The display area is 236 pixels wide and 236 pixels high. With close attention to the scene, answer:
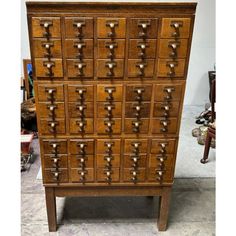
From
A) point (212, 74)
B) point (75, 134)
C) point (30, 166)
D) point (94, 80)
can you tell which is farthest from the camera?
Answer: point (212, 74)

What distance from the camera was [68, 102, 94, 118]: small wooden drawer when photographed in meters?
1.64

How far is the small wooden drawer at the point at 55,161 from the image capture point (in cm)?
175

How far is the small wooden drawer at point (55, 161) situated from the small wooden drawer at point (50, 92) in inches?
13.3

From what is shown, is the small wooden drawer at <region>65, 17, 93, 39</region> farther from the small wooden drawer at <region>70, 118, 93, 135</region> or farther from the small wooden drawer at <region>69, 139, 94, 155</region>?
the small wooden drawer at <region>69, 139, 94, 155</region>

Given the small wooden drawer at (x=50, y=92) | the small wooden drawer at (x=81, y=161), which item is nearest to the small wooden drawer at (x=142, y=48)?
the small wooden drawer at (x=50, y=92)

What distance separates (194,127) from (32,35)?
8.34 feet

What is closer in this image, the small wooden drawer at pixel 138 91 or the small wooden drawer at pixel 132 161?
the small wooden drawer at pixel 138 91

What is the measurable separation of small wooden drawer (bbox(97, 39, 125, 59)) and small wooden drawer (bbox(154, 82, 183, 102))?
261mm

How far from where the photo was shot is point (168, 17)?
150 cm

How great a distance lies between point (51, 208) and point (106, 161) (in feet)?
1.58

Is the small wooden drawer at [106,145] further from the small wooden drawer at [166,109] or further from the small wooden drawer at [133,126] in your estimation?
the small wooden drawer at [166,109]

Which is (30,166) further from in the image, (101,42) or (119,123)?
(101,42)

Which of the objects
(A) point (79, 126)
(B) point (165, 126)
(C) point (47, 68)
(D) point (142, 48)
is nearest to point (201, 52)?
(B) point (165, 126)
